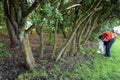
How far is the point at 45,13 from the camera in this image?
4035 mm

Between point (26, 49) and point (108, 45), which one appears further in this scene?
point (108, 45)

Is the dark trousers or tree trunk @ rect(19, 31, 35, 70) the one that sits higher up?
tree trunk @ rect(19, 31, 35, 70)

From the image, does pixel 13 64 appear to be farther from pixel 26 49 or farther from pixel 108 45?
pixel 108 45

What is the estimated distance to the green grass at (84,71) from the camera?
237 inches

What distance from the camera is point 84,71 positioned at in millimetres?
7004

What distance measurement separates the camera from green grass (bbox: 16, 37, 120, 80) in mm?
6016

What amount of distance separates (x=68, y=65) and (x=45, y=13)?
10.9 ft

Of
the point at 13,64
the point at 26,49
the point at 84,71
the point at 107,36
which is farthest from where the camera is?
the point at 107,36

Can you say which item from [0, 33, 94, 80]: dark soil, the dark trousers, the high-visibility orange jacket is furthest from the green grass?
the high-visibility orange jacket

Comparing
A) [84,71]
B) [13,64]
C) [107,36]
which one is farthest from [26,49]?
[107,36]

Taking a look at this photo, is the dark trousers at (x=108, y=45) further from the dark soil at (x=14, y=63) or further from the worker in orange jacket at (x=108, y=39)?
the dark soil at (x=14, y=63)

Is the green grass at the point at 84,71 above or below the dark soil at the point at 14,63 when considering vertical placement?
below

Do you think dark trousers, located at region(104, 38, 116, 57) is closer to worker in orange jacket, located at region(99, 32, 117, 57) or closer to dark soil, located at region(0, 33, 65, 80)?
worker in orange jacket, located at region(99, 32, 117, 57)

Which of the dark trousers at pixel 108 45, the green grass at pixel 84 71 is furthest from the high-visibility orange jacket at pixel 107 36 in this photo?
the green grass at pixel 84 71
